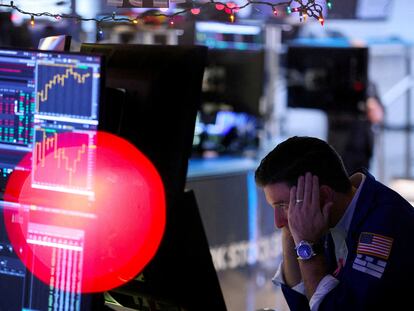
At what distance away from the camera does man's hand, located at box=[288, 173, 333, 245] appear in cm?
179

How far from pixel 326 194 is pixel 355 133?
491 cm

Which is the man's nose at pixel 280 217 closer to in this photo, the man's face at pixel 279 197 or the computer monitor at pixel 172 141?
the man's face at pixel 279 197

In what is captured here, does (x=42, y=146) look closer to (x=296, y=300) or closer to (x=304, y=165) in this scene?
(x=304, y=165)

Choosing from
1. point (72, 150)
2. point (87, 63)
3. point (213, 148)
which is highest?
point (87, 63)

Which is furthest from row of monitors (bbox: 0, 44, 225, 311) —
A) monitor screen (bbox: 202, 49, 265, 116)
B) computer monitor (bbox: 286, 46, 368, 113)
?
computer monitor (bbox: 286, 46, 368, 113)

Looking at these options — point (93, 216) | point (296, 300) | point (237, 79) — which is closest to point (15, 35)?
point (237, 79)

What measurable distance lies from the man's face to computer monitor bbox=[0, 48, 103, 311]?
0.44 m

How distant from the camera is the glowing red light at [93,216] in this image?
62.7 inches

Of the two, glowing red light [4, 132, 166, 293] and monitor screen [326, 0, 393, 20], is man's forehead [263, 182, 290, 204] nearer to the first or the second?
glowing red light [4, 132, 166, 293]

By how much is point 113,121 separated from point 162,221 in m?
0.25

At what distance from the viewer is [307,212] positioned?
5.90 ft

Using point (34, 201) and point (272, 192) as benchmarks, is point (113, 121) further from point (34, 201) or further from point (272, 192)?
point (272, 192)

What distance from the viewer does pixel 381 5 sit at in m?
4.45

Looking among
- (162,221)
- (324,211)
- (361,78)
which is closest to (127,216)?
(162,221)
